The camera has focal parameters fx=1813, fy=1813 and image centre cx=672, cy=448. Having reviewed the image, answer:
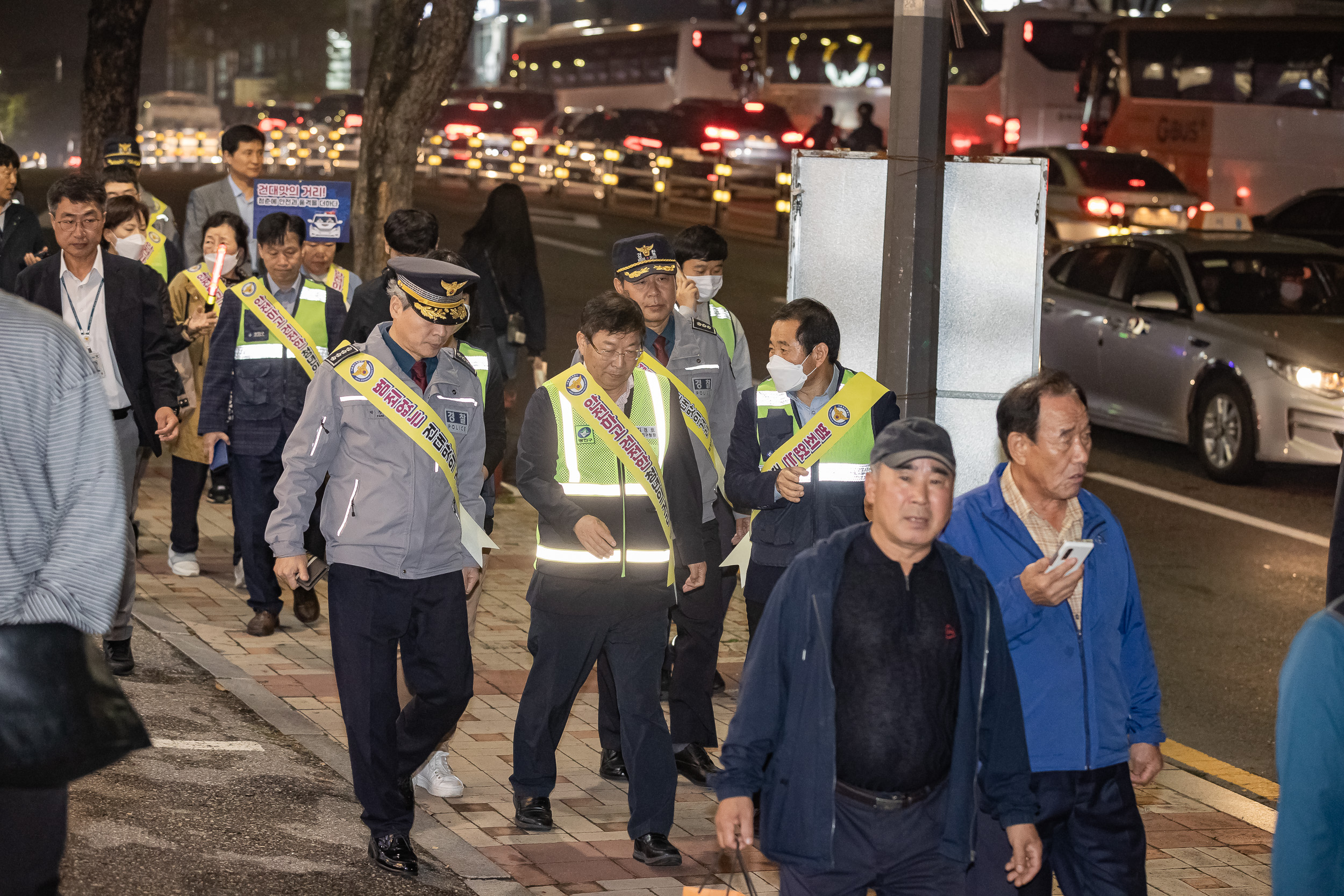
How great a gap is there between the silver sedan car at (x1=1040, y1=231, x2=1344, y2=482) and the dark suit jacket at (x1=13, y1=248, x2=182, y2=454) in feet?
24.0

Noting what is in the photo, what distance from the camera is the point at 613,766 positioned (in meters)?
7.34

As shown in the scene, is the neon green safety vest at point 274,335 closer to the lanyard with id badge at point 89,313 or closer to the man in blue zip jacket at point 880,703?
the lanyard with id badge at point 89,313

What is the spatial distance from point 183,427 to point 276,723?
3262mm

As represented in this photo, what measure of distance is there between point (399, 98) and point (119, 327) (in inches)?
238

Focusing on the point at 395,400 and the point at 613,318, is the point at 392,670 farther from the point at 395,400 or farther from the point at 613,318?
the point at 613,318

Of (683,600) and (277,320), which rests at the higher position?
(277,320)

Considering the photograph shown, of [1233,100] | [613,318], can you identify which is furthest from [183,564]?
[1233,100]

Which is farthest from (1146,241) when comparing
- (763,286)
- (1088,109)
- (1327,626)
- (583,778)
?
(1088,109)

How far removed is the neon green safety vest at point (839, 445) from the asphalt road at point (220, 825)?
1.91 m

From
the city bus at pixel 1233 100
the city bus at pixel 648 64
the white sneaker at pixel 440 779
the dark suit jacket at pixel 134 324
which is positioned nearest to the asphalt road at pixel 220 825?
the white sneaker at pixel 440 779

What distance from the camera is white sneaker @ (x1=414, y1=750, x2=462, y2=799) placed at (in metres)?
7.01

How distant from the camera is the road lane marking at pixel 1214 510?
498 inches

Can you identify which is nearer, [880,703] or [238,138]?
[880,703]

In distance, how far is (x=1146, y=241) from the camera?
52.2 ft
